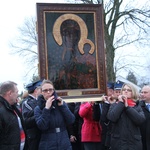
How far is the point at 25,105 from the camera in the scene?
17.9 ft

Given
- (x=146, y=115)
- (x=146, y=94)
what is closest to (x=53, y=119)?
(x=146, y=115)

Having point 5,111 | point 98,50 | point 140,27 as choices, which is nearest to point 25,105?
point 5,111

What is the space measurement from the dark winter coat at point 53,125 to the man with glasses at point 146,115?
1.57m

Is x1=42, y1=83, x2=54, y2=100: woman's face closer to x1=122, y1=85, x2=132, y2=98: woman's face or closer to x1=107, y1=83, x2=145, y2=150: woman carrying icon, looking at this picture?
x1=107, y1=83, x2=145, y2=150: woman carrying icon

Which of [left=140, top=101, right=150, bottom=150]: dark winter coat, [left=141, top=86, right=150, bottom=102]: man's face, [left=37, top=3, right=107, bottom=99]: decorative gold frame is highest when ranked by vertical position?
[left=37, top=3, right=107, bottom=99]: decorative gold frame

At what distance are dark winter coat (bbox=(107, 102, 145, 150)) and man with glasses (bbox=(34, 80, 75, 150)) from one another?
77 centimetres

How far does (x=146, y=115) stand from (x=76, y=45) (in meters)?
1.78

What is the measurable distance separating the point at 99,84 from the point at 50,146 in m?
1.53

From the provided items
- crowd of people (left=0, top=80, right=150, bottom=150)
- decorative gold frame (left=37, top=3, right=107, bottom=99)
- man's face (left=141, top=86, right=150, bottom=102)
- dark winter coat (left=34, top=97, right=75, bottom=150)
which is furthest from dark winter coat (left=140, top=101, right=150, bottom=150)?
dark winter coat (left=34, top=97, right=75, bottom=150)

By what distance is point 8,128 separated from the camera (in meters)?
4.26

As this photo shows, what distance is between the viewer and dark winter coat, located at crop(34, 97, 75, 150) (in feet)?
15.6

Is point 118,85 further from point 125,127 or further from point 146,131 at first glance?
point 125,127

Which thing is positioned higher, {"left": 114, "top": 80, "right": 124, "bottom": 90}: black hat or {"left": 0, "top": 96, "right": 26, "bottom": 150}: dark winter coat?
{"left": 114, "top": 80, "right": 124, "bottom": 90}: black hat

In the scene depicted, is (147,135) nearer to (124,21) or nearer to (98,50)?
(98,50)
